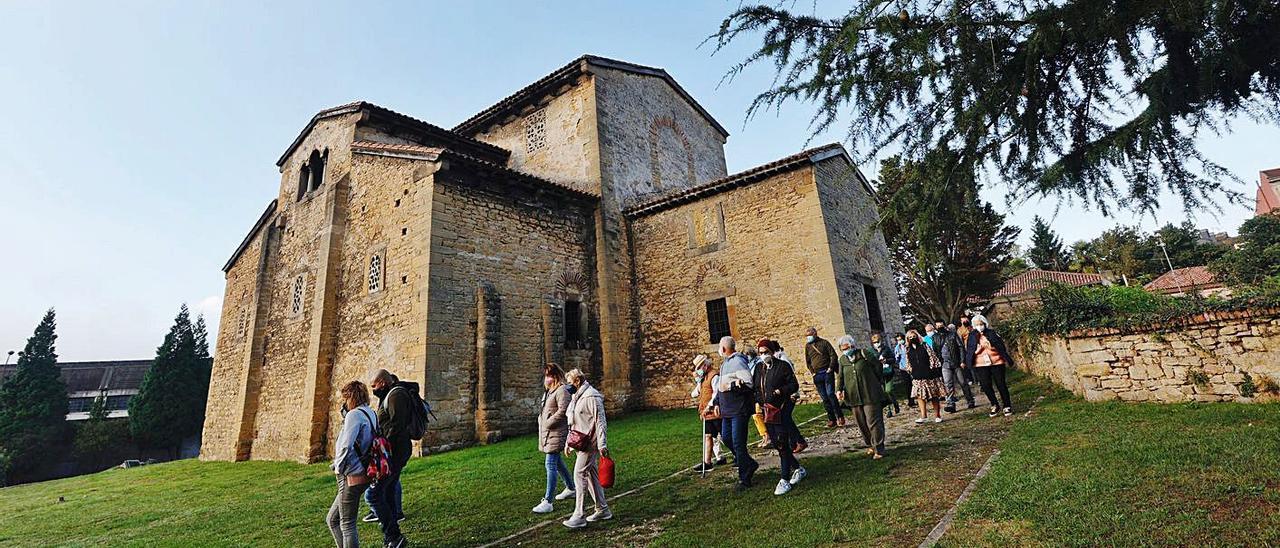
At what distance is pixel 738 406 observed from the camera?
545 centimetres

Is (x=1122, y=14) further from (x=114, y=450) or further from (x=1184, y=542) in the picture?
(x=114, y=450)

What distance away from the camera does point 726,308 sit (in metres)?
14.4

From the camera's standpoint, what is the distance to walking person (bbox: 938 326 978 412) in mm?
8648

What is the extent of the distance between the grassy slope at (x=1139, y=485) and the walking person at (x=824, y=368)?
277 centimetres

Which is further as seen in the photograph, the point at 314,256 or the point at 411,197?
the point at 314,256

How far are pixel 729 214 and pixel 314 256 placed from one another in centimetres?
1225

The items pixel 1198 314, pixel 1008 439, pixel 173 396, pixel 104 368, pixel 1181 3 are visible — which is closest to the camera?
pixel 1181 3

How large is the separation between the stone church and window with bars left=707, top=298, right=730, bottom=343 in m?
0.05

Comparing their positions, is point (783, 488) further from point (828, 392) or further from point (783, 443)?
point (828, 392)

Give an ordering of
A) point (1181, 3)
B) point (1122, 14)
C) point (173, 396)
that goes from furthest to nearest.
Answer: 1. point (173, 396)
2. point (1122, 14)
3. point (1181, 3)

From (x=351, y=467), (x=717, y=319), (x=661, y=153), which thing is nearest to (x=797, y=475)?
(x=351, y=467)

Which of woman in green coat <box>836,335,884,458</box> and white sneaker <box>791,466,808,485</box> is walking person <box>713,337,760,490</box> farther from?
woman in green coat <box>836,335,884,458</box>

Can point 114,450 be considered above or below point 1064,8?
below

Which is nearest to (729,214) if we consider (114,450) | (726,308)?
(726,308)
